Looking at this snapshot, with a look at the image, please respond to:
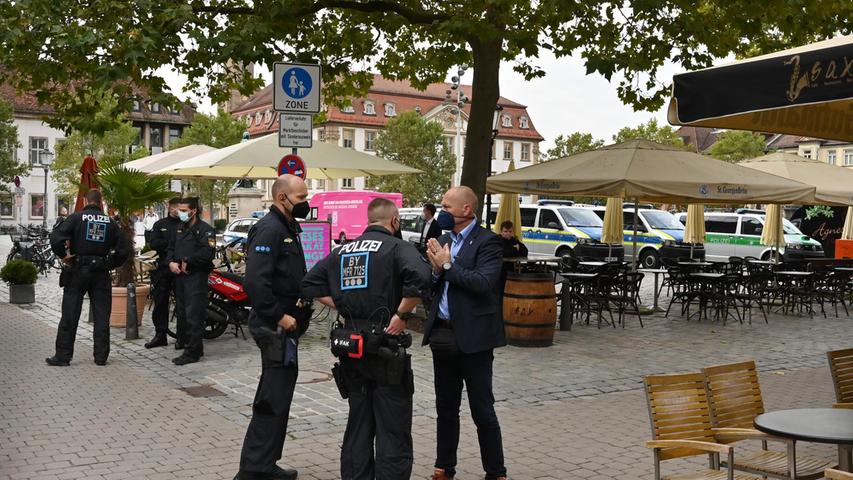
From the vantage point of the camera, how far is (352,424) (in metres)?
5.20

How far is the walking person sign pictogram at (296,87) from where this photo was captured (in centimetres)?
922

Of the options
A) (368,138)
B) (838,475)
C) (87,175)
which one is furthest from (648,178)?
(368,138)

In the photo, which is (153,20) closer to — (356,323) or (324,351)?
(324,351)

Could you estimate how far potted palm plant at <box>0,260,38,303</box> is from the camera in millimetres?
16344

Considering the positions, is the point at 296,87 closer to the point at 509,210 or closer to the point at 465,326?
the point at 465,326

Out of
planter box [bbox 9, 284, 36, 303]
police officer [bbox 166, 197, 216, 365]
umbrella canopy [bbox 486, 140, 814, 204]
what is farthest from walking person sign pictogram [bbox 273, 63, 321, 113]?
planter box [bbox 9, 284, 36, 303]

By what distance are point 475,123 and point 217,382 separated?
5.88 metres

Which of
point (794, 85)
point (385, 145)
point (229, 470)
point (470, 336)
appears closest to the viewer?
point (794, 85)

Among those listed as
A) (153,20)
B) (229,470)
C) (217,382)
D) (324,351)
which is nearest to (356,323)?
(229,470)

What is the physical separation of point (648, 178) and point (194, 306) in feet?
20.6

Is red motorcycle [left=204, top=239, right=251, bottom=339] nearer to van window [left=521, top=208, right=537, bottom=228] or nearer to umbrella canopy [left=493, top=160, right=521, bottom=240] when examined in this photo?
umbrella canopy [left=493, top=160, right=521, bottom=240]

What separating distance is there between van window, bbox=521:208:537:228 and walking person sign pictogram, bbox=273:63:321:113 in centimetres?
2292

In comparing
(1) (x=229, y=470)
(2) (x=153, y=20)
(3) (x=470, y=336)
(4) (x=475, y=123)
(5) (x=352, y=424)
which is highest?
(2) (x=153, y=20)

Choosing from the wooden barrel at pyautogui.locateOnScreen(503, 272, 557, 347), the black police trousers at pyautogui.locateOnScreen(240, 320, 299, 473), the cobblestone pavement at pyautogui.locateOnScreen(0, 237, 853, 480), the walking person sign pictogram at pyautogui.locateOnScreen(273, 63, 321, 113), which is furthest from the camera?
the wooden barrel at pyautogui.locateOnScreen(503, 272, 557, 347)
